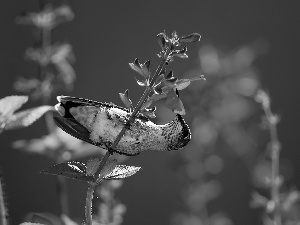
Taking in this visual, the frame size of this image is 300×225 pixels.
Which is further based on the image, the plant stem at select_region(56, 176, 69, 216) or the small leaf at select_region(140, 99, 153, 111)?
the plant stem at select_region(56, 176, 69, 216)

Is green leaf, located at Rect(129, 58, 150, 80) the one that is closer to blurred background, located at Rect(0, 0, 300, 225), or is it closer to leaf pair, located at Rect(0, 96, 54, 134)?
leaf pair, located at Rect(0, 96, 54, 134)

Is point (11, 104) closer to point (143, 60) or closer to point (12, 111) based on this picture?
point (12, 111)

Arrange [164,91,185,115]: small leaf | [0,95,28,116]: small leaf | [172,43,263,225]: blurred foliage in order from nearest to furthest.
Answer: [164,91,185,115]: small leaf
[0,95,28,116]: small leaf
[172,43,263,225]: blurred foliage

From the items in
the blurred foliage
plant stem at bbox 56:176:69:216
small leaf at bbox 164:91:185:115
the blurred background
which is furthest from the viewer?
the blurred background

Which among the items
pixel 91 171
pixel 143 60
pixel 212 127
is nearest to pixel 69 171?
pixel 91 171

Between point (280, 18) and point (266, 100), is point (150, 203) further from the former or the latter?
point (266, 100)

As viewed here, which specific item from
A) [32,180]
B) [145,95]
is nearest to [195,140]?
[145,95]

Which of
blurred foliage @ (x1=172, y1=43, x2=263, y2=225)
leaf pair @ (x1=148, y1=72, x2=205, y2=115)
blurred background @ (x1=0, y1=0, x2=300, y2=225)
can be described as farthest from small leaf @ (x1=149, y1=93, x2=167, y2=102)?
blurred background @ (x1=0, y1=0, x2=300, y2=225)
